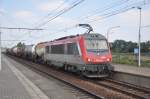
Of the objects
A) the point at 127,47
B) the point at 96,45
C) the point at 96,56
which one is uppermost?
the point at 127,47

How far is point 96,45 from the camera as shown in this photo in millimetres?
22078

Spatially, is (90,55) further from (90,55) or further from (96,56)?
(96,56)

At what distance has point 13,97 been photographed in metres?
13.2

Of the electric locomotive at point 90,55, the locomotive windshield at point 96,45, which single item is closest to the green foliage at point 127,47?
the electric locomotive at point 90,55

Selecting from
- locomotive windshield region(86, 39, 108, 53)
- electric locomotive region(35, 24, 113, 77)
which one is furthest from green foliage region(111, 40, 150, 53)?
locomotive windshield region(86, 39, 108, 53)

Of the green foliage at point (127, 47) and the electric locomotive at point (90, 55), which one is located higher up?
the green foliage at point (127, 47)

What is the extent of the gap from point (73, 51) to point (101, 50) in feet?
6.88

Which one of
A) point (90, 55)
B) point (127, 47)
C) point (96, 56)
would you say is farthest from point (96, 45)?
point (127, 47)

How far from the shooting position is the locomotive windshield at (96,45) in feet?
71.5

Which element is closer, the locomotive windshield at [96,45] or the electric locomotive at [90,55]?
the electric locomotive at [90,55]

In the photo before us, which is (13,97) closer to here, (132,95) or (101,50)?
(132,95)

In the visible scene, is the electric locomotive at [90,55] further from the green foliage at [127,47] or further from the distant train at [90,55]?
the green foliage at [127,47]

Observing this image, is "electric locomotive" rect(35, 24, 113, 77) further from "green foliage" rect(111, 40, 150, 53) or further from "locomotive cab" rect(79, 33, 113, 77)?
"green foliage" rect(111, 40, 150, 53)

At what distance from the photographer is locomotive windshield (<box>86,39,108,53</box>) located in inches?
858
